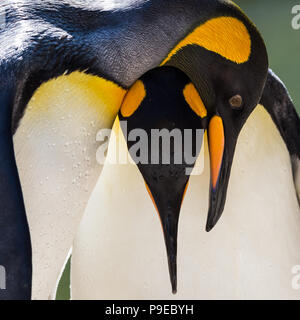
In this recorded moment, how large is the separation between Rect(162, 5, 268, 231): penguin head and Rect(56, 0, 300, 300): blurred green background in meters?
2.01

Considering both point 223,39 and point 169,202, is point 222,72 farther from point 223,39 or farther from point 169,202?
point 169,202

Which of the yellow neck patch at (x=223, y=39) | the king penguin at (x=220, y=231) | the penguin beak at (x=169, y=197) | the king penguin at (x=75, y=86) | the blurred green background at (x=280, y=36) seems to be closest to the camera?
the king penguin at (x=75, y=86)

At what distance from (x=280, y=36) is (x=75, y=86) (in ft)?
10.9

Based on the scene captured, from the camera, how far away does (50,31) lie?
34.4 inches

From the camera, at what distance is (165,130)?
3.62 feet

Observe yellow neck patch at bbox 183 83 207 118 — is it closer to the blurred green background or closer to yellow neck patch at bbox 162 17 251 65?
yellow neck patch at bbox 162 17 251 65

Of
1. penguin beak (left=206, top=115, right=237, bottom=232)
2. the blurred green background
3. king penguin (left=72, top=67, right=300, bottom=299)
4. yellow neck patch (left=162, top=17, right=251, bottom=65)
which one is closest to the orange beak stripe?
penguin beak (left=206, top=115, right=237, bottom=232)

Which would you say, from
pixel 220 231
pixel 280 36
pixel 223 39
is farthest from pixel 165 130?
pixel 280 36

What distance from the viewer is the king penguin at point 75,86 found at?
0.79 meters

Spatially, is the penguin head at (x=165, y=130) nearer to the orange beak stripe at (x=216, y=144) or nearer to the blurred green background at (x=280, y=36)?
the orange beak stripe at (x=216, y=144)

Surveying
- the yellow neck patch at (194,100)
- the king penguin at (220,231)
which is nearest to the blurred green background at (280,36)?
the king penguin at (220,231)

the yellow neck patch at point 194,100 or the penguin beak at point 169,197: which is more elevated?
the yellow neck patch at point 194,100

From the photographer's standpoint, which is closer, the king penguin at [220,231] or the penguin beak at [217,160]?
the penguin beak at [217,160]
